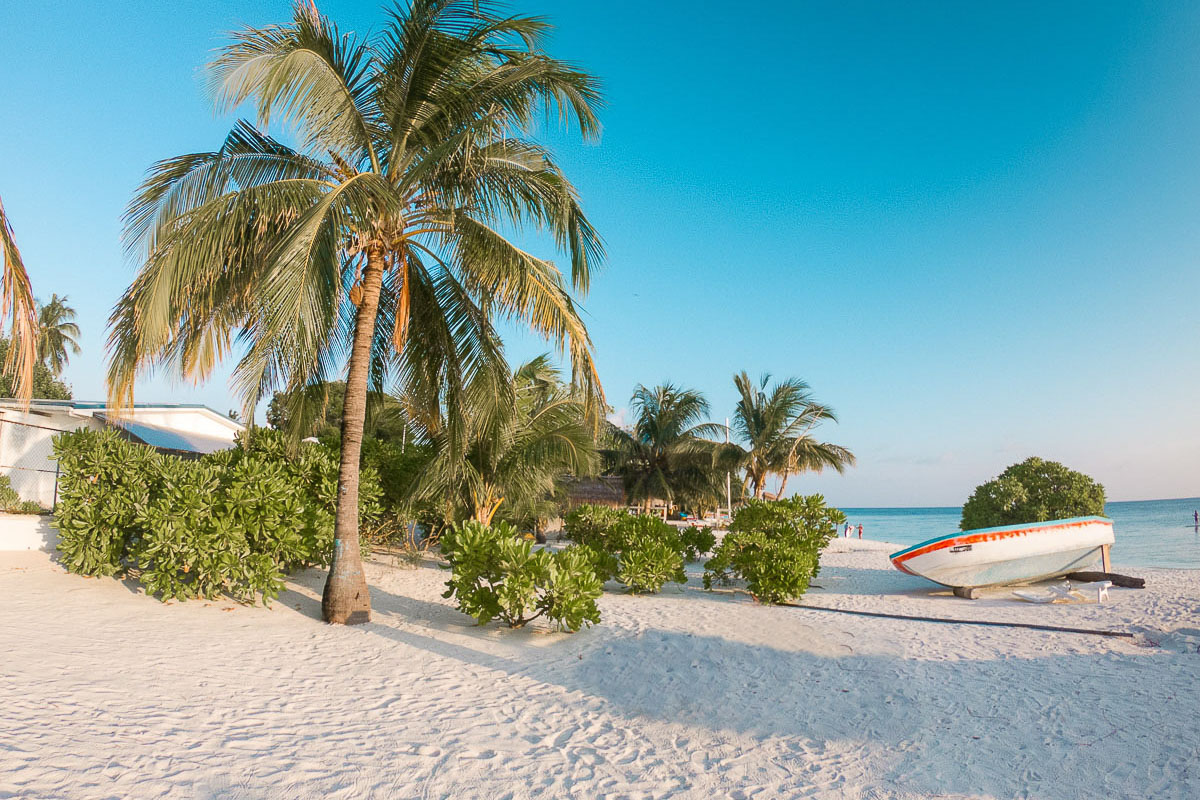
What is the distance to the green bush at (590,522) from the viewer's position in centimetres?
1271

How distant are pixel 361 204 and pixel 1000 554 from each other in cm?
1141

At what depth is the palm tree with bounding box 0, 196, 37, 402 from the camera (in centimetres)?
424

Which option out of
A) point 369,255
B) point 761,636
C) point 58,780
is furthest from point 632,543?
point 58,780

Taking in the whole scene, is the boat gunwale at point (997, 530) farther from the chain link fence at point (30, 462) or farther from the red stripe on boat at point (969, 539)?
the chain link fence at point (30, 462)

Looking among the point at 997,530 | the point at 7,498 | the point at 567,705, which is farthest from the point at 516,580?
the point at 7,498

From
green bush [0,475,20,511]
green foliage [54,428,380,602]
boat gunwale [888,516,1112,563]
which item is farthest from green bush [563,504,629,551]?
green bush [0,475,20,511]

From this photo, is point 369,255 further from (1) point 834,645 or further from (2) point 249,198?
(1) point 834,645

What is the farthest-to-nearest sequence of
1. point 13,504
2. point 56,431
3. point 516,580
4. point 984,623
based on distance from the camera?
point 56,431 < point 13,504 < point 984,623 < point 516,580

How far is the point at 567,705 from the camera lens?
5316 mm

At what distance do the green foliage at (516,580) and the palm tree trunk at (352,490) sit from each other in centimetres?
112

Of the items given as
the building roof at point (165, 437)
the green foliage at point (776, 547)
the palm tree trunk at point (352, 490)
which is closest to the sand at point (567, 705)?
the palm tree trunk at point (352, 490)

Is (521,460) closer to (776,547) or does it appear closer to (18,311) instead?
(776,547)

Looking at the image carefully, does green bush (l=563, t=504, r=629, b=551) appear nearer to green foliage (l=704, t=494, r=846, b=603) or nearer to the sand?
green foliage (l=704, t=494, r=846, b=603)

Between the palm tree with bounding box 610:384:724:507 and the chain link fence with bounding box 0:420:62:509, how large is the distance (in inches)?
656
